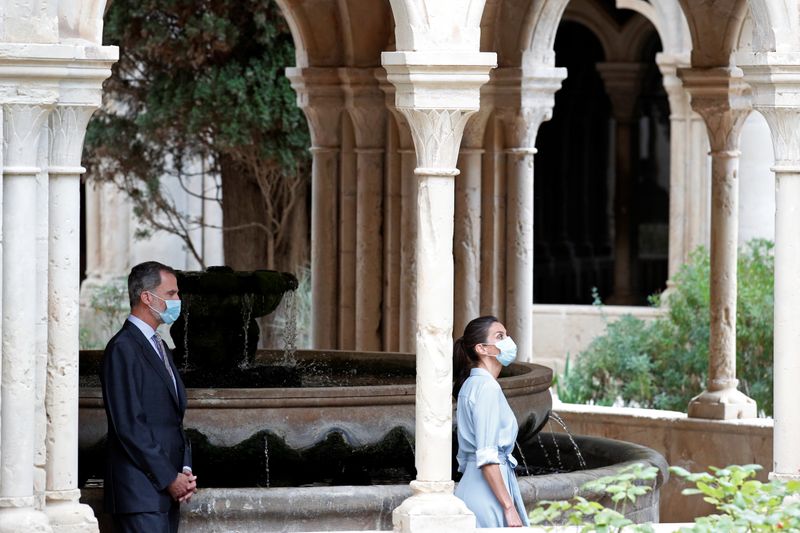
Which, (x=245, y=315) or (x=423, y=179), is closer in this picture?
(x=423, y=179)

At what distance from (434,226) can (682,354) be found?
684 cm

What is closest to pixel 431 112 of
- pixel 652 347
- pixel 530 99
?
pixel 530 99

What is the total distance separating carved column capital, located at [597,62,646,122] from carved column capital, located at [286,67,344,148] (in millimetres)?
10529

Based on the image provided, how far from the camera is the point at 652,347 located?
1400 cm

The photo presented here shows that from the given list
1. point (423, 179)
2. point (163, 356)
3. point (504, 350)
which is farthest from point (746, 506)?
point (163, 356)

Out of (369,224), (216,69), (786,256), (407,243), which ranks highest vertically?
(216,69)

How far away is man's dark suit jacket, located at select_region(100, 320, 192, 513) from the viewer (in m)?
6.89

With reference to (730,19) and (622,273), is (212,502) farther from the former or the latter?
(622,273)

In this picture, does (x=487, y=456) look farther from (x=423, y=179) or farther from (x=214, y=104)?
(x=214, y=104)

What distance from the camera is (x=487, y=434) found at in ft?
22.1

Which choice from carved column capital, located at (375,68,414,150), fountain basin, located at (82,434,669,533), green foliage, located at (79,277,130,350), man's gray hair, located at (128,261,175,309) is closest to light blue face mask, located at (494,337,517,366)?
fountain basin, located at (82,434,669,533)

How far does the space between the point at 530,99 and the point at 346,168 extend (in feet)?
4.01

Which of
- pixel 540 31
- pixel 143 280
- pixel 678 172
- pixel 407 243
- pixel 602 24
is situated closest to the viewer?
pixel 143 280

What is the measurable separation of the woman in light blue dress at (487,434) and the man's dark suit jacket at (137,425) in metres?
1.05
